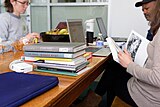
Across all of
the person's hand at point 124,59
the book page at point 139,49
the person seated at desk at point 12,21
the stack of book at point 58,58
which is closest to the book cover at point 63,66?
the stack of book at point 58,58

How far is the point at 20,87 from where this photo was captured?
85 cm

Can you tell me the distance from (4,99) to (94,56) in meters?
1.02

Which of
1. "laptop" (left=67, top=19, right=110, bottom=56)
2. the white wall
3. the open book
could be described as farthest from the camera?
the white wall

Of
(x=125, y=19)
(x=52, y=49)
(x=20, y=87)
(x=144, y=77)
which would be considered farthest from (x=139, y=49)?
(x=125, y=19)

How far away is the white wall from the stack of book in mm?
2077

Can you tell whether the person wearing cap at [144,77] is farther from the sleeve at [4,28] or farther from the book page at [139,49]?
the sleeve at [4,28]

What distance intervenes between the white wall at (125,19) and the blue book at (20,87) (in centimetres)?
238

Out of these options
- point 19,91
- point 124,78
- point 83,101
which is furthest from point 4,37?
point 19,91

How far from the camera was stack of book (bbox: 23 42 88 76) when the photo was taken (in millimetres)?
1129

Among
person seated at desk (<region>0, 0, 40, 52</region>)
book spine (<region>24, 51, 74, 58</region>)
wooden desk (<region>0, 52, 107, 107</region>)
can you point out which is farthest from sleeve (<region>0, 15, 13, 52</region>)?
book spine (<region>24, 51, 74, 58</region>)

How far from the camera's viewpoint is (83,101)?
206 centimetres

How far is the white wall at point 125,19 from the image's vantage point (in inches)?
121

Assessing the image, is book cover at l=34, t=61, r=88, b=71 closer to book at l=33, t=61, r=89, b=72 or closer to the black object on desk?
book at l=33, t=61, r=89, b=72

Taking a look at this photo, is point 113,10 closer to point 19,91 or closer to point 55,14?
point 55,14
